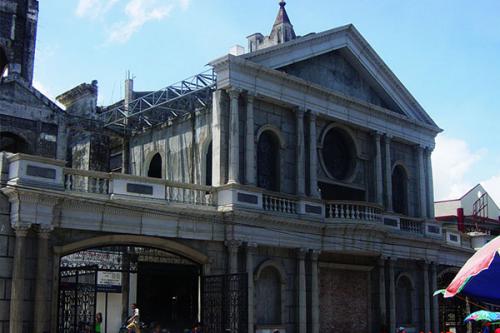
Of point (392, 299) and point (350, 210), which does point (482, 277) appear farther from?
point (392, 299)

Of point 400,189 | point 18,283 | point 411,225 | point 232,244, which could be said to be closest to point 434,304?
point 411,225

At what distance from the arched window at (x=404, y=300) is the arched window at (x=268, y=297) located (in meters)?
7.25

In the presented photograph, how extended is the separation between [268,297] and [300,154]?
5380 millimetres

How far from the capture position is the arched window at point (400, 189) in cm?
3162

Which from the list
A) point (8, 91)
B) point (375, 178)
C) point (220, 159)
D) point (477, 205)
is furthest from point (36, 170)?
point (477, 205)

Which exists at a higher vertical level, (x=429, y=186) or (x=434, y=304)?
(x=429, y=186)

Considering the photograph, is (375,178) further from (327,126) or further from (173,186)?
(173,186)

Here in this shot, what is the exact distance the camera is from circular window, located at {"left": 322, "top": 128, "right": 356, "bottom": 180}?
94.6 feet

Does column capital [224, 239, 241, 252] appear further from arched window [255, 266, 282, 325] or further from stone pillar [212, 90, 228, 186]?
stone pillar [212, 90, 228, 186]

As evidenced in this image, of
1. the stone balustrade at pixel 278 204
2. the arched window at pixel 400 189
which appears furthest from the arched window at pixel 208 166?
the arched window at pixel 400 189

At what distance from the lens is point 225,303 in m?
21.7

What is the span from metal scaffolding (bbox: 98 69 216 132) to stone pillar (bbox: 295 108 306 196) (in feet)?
11.2

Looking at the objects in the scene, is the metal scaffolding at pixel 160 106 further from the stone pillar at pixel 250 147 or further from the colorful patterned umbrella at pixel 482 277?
the colorful patterned umbrella at pixel 482 277

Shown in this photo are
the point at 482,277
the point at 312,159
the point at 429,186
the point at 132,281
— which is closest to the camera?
the point at 482,277
